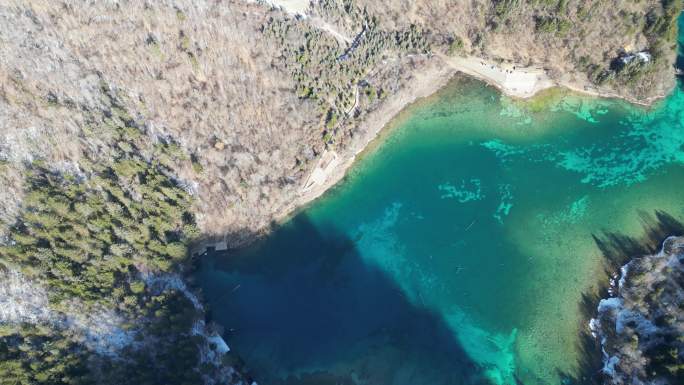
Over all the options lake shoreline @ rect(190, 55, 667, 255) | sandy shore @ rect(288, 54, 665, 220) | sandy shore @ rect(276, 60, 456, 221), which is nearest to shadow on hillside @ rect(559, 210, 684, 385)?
lake shoreline @ rect(190, 55, 667, 255)

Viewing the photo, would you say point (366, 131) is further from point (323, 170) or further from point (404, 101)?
point (323, 170)

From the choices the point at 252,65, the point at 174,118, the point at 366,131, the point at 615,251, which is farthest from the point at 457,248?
the point at 174,118

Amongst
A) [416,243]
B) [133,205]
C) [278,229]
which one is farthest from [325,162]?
[133,205]

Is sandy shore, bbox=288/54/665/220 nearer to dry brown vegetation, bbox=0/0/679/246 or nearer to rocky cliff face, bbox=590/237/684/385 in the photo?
dry brown vegetation, bbox=0/0/679/246

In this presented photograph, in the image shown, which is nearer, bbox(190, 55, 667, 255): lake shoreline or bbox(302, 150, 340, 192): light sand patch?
bbox(302, 150, 340, 192): light sand patch

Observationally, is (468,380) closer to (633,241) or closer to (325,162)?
(633,241)
